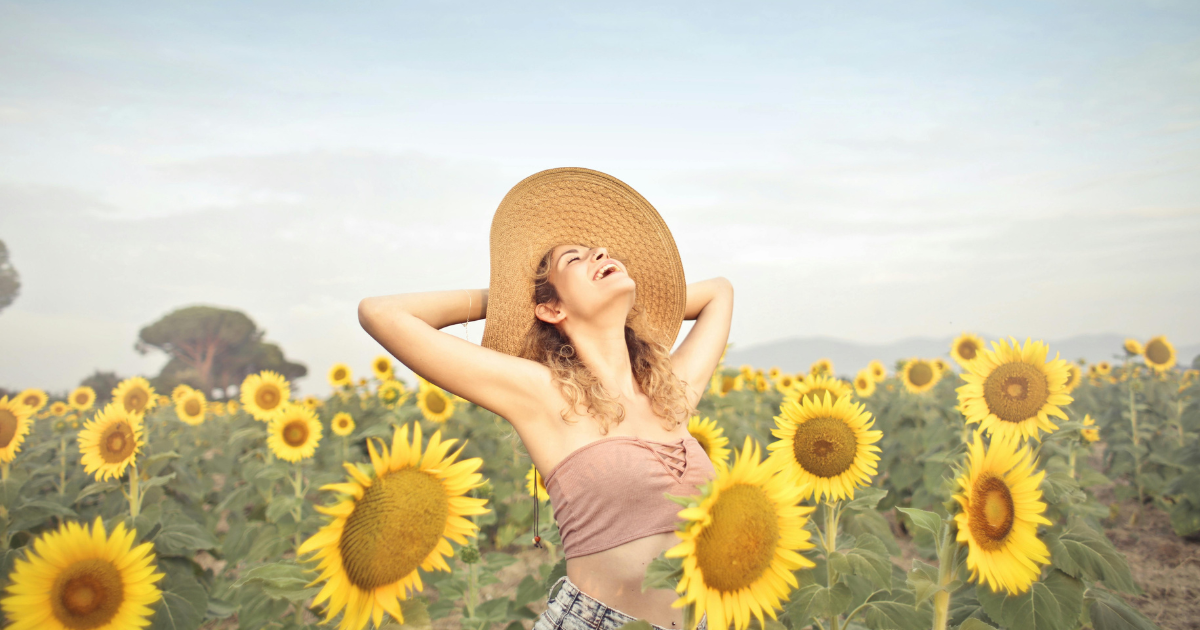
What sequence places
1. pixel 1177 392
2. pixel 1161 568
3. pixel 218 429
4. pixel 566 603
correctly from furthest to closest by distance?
pixel 218 429 → pixel 1177 392 → pixel 1161 568 → pixel 566 603

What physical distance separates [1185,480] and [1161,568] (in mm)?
757

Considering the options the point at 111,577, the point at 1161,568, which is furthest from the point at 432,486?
the point at 1161,568

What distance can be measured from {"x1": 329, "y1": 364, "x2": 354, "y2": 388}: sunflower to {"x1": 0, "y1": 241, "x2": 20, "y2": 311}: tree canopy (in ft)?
134

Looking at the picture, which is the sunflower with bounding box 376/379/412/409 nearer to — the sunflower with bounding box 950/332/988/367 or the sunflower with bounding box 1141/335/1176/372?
the sunflower with bounding box 950/332/988/367

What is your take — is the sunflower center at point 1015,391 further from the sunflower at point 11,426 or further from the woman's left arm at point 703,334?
→ the sunflower at point 11,426

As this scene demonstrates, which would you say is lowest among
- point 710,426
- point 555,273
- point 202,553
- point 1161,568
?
point 202,553

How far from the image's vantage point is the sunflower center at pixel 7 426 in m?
4.49

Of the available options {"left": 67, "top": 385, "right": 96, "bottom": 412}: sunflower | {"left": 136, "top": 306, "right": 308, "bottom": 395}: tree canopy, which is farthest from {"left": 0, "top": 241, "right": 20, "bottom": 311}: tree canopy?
{"left": 67, "top": 385, "right": 96, "bottom": 412}: sunflower

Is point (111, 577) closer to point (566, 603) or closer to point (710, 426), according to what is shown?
point (566, 603)

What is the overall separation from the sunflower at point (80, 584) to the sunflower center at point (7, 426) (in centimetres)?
359

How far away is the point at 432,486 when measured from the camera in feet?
4.86

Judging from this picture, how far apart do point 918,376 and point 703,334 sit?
19.1 ft

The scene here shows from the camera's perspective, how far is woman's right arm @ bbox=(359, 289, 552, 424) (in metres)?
2.19

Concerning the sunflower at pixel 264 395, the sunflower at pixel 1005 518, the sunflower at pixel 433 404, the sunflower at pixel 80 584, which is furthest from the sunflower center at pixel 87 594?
the sunflower at pixel 264 395
